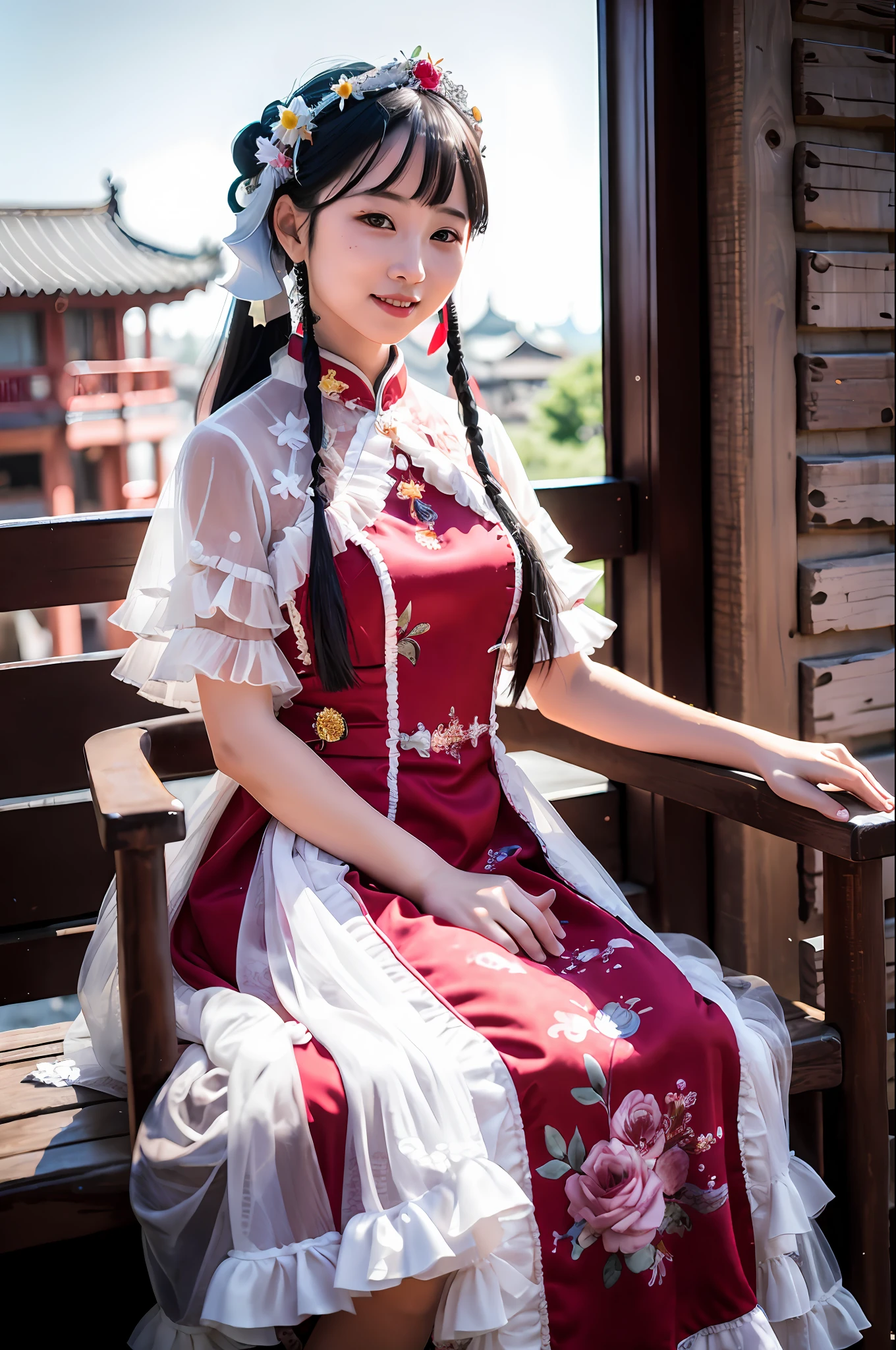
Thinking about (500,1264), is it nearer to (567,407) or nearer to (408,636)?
(408,636)

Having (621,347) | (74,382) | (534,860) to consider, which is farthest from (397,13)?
(534,860)

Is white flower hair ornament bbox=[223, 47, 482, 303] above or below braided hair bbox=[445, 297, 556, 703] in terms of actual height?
above

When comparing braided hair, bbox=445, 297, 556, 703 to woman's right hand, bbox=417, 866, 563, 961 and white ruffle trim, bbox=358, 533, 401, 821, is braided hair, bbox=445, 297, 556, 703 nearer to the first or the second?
white ruffle trim, bbox=358, 533, 401, 821

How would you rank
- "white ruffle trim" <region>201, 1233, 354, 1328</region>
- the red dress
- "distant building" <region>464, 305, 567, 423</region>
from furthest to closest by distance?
1. "distant building" <region>464, 305, 567, 423</region>
2. the red dress
3. "white ruffle trim" <region>201, 1233, 354, 1328</region>

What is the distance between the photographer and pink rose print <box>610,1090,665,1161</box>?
1.33 metres

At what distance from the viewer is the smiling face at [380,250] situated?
1.58 meters

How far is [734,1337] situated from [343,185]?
60.6 inches

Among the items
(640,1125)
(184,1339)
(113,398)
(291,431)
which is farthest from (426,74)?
(184,1339)

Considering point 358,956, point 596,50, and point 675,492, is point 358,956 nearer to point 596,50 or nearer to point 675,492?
point 675,492

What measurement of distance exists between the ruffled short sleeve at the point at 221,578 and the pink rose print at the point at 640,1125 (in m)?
0.69

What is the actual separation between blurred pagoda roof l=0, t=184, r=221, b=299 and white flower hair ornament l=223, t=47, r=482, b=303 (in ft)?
1.37

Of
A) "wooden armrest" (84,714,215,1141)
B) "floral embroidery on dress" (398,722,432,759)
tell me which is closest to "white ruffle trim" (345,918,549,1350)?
"wooden armrest" (84,714,215,1141)

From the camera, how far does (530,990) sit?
142 centimetres

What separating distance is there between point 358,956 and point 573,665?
663 millimetres
